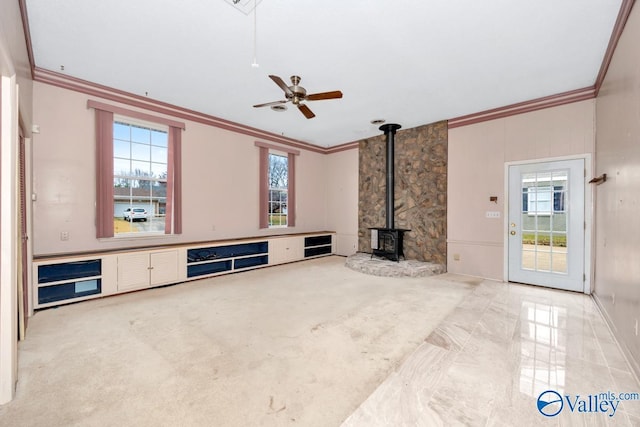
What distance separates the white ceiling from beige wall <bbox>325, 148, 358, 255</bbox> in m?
2.79

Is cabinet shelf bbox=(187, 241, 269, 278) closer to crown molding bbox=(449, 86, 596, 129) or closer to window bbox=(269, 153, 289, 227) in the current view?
window bbox=(269, 153, 289, 227)

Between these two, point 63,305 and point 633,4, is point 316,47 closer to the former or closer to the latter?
point 633,4

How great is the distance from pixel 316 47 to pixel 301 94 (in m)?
0.51

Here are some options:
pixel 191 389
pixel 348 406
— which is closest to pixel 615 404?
pixel 348 406

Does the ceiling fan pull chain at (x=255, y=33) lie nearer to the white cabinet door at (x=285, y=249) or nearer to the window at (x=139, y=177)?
the window at (x=139, y=177)

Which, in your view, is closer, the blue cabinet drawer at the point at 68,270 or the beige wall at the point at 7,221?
the beige wall at the point at 7,221

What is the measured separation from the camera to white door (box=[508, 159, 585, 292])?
4.07m

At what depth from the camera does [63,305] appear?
3453 mm

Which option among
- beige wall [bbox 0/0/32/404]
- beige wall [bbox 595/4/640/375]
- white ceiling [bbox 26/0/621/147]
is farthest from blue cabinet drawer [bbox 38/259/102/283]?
beige wall [bbox 595/4/640/375]

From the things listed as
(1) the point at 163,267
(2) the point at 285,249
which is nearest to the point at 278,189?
(2) the point at 285,249

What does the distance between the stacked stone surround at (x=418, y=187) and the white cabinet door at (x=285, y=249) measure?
6.29 feet

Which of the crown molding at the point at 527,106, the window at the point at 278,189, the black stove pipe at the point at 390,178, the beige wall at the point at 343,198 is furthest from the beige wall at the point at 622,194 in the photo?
the window at the point at 278,189

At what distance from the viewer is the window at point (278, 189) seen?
6613 mm

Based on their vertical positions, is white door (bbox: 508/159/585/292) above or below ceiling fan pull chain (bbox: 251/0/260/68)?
below
